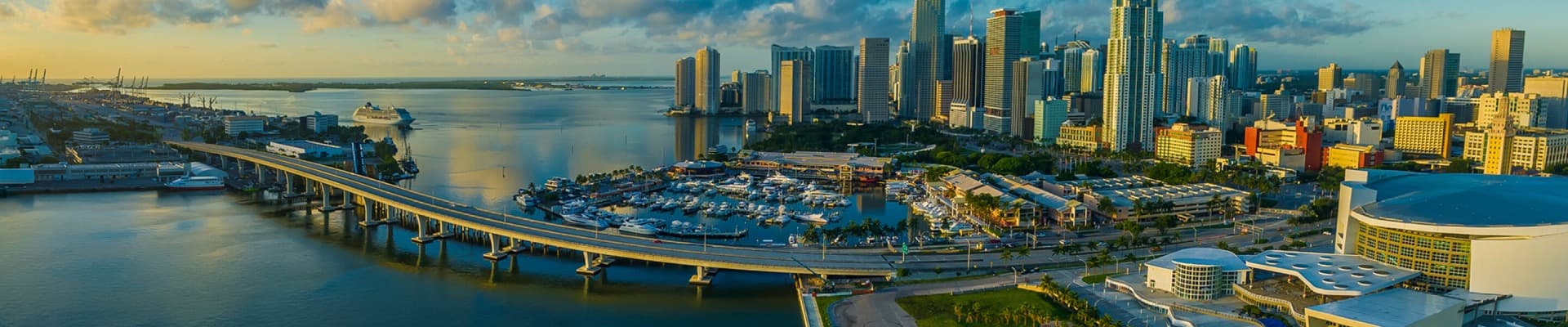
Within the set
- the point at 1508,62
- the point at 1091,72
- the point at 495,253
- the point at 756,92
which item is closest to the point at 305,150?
the point at 495,253

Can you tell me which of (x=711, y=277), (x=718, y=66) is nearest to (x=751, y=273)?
(x=711, y=277)

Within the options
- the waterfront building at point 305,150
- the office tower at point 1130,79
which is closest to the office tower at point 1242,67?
the office tower at point 1130,79

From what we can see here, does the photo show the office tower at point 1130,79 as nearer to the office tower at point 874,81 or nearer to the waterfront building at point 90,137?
the office tower at point 874,81

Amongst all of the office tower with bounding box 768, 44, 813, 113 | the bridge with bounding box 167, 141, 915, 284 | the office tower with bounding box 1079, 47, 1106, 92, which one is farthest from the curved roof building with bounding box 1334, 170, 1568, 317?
the office tower with bounding box 768, 44, 813, 113

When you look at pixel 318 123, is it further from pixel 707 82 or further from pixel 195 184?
pixel 707 82

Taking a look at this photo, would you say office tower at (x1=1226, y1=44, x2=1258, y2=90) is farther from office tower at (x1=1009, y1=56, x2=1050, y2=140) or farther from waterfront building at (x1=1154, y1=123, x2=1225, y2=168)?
waterfront building at (x1=1154, y1=123, x2=1225, y2=168)

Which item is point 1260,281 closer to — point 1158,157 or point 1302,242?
point 1302,242

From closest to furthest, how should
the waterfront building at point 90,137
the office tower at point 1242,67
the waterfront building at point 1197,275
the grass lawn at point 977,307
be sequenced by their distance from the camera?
1. the grass lawn at point 977,307
2. the waterfront building at point 1197,275
3. the waterfront building at point 90,137
4. the office tower at point 1242,67
